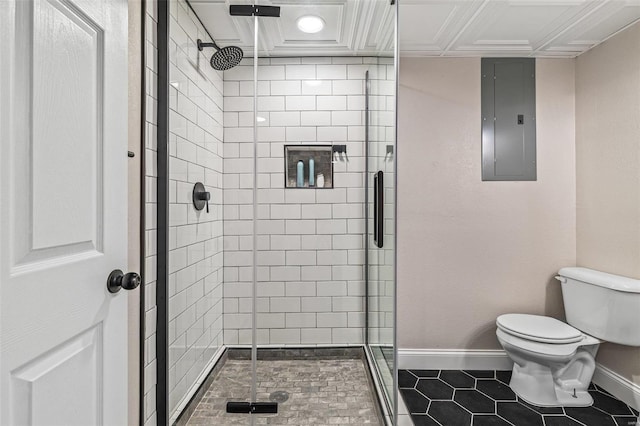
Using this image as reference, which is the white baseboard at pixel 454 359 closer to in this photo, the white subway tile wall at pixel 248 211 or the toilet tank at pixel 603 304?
the toilet tank at pixel 603 304

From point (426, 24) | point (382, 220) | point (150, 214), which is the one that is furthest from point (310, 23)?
point (150, 214)

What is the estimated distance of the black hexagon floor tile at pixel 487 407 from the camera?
1735mm

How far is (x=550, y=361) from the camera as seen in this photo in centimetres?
182

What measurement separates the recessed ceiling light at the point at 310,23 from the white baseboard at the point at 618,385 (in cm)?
263

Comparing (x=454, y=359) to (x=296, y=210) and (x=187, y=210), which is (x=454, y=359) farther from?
(x=187, y=210)

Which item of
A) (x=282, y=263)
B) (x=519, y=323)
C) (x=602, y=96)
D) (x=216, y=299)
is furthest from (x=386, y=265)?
(x=602, y=96)

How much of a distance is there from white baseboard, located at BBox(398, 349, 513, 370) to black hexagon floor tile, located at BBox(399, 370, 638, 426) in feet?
0.33

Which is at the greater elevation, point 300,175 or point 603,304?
point 300,175

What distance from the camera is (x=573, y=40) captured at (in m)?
2.06

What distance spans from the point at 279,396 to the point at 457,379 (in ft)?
4.12

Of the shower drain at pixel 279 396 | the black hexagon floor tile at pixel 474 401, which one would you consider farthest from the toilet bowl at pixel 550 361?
the shower drain at pixel 279 396

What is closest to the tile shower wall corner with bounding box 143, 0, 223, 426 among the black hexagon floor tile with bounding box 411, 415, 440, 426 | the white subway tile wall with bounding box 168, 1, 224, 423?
the white subway tile wall with bounding box 168, 1, 224, 423

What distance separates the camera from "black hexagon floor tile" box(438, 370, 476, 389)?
6.83ft

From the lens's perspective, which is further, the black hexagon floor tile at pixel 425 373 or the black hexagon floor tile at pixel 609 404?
the black hexagon floor tile at pixel 425 373
